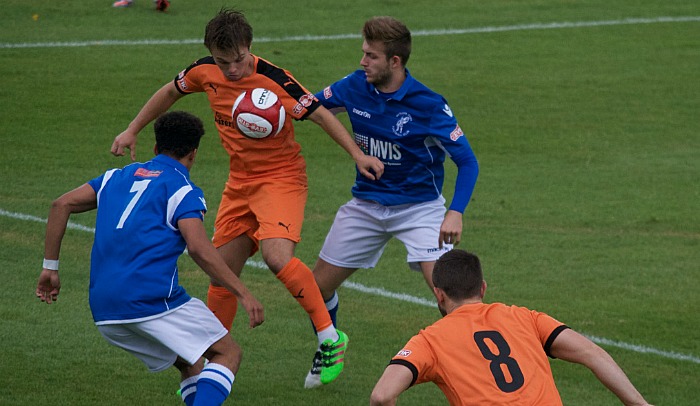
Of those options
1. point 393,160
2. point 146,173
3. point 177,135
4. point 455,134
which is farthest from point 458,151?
point 146,173

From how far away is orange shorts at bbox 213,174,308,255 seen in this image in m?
8.36

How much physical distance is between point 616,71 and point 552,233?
8.12m

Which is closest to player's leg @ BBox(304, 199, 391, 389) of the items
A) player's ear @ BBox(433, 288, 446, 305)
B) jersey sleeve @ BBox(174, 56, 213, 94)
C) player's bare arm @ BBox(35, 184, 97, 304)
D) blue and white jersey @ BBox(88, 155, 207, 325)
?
jersey sleeve @ BBox(174, 56, 213, 94)

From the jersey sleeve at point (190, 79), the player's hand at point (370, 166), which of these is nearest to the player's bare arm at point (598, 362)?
the player's hand at point (370, 166)

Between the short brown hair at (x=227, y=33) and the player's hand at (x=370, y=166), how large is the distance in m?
1.11

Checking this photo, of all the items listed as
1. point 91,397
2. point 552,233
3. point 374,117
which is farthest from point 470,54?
point 91,397

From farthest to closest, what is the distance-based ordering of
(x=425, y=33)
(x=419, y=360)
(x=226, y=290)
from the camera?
(x=425, y=33), (x=226, y=290), (x=419, y=360)

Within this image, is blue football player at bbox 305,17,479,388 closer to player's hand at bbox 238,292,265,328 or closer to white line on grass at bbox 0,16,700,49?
player's hand at bbox 238,292,265,328

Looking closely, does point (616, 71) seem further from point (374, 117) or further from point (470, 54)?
point (374, 117)

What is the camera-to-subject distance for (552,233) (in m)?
13.1

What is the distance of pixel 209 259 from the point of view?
667 centimetres

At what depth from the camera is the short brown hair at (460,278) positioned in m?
5.86

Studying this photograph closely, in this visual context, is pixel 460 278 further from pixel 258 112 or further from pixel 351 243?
pixel 351 243

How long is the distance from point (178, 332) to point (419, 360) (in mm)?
1752
